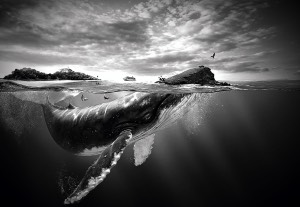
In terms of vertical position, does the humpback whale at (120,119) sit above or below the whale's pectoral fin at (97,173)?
above

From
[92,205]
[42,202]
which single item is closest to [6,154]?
[42,202]

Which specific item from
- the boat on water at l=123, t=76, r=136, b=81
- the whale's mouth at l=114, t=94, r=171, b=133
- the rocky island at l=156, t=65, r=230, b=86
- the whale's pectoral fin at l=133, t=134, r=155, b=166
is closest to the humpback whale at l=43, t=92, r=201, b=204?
the whale's mouth at l=114, t=94, r=171, b=133

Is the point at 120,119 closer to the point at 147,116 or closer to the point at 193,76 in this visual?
the point at 147,116

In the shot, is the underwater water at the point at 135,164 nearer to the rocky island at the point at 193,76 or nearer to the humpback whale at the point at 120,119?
the humpback whale at the point at 120,119

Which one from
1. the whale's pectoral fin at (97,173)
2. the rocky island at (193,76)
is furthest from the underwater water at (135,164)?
the whale's pectoral fin at (97,173)

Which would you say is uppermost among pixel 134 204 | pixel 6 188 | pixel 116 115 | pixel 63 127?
pixel 116 115

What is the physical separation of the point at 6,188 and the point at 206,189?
31.9 meters

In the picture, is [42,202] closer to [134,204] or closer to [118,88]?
[134,204]

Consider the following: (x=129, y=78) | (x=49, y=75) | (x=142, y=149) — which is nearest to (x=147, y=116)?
(x=142, y=149)

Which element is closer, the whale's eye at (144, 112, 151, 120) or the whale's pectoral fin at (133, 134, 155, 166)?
the whale's eye at (144, 112, 151, 120)

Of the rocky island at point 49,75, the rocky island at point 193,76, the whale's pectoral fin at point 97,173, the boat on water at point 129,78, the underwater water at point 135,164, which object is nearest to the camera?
the whale's pectoral fin at point 97,173

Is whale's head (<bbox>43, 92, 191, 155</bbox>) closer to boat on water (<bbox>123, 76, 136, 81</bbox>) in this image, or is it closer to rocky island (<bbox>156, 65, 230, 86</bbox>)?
rocky island (<bbox>156, 65, 230, 86</bbox>)

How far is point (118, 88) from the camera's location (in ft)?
40.1

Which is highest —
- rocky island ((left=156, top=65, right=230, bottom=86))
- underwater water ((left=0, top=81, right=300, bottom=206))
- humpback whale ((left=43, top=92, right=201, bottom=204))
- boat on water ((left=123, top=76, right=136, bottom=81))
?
rocky island ((left=156, top=65, right=230, bottom=86))
